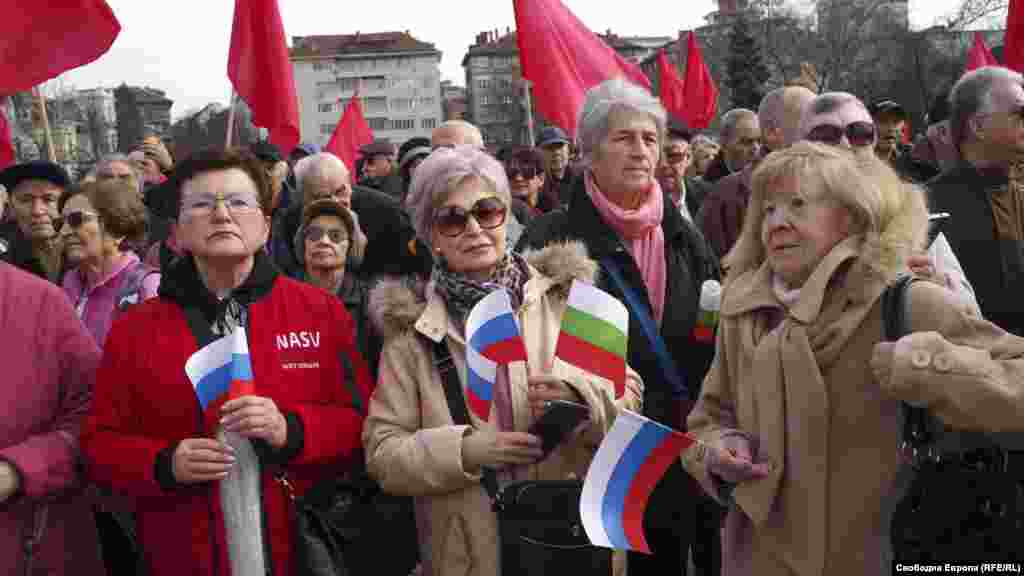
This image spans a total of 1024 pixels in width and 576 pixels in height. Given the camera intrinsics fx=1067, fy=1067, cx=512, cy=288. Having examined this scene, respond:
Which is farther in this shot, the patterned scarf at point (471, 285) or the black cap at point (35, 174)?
the black cap at point (35, 174)

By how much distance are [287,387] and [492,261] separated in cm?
71

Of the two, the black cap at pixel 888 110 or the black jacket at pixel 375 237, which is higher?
the black cap at pixel 888 110

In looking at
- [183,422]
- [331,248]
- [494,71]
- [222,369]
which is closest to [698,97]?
[331,248]

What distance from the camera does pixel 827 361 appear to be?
270 centimetres

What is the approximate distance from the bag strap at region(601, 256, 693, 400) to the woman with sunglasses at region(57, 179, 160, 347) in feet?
6.75

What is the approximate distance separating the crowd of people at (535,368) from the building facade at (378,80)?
12830 cm

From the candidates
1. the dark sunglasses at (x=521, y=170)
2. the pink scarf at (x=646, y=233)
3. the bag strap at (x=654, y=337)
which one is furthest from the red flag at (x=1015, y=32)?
the bag strap at (x=654, y=337)

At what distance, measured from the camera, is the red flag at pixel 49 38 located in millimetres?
4723

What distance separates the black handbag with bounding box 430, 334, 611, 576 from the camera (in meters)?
2.83

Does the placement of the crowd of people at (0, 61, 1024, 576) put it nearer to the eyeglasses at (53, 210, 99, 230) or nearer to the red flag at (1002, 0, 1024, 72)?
the eyeglasses at (53, 210, 99, 230)

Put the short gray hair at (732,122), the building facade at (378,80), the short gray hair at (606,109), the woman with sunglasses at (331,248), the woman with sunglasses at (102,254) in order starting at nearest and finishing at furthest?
the short gray hair at (606,109) → the woman with sunglasses at (102,254) → the woman with sunglasses at (331,248) → the short gray hair at (732,122) → the building facade at (378,80)

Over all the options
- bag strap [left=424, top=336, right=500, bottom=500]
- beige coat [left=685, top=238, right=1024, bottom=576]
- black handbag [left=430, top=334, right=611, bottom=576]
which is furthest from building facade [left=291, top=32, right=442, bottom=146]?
beige coat [left=685, top=238, right=1024, bottom=576]

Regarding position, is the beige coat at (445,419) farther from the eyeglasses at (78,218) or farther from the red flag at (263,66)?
the red flag at (263,66)

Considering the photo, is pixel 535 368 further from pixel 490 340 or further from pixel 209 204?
pixel 209 204
